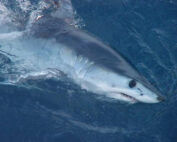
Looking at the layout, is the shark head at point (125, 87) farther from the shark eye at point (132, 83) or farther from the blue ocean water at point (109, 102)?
the blue ocean water at point (109, 102)

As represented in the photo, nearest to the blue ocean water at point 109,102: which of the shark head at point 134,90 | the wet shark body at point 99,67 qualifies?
the wet shark body at point 99,67

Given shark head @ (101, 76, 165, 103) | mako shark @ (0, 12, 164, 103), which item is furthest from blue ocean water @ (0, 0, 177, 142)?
shark head @ (101, 76, 165, 103)

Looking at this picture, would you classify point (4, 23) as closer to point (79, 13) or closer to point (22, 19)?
point (22, 19)

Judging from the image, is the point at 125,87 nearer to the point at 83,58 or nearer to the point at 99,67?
the point at 99,67

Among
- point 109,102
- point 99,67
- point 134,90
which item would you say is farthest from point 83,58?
point 109,102

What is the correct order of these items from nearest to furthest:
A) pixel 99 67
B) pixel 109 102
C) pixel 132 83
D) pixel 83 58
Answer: pixel 132 83 < pixel 99 67 < pixel 83 58 < pixel 109 102

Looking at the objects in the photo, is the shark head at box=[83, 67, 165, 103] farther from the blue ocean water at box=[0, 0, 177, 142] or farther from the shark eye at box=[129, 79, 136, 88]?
the blue ocean water at box=[0, 0, 177, 142]
